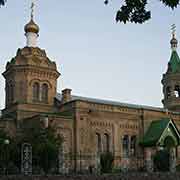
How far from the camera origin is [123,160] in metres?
41.2

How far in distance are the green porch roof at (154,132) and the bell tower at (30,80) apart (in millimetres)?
10687

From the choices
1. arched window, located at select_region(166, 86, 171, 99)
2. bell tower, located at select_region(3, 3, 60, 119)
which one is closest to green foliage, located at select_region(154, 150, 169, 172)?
bell tower, located at select_region(3, 3, 60, 119)

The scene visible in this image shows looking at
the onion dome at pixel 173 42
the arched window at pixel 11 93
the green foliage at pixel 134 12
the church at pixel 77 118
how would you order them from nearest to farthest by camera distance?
the green foliage at pixel 134 12
the church at pixel 77 118
the arched window at pixel 11 93
the onion dome at pixel 173 42

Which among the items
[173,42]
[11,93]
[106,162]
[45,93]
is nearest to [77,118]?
[106,162]

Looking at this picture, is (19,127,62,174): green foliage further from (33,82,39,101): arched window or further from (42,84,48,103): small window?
(42,84,48,103): small window

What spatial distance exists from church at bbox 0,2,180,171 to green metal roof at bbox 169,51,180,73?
11575mm

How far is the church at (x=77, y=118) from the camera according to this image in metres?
38.2

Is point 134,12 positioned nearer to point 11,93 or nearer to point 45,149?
point 45,149

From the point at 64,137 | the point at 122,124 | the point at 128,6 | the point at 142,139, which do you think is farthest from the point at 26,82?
the point at 128,6

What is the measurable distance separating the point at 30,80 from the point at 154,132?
555 inches

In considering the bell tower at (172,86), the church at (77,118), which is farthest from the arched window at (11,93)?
the bell tower at (172,86)

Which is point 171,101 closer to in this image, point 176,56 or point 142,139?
point 176,56

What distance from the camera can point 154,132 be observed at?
4234 cm

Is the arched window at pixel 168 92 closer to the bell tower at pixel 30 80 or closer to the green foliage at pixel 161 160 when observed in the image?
the green foliage at pixel 161 160
